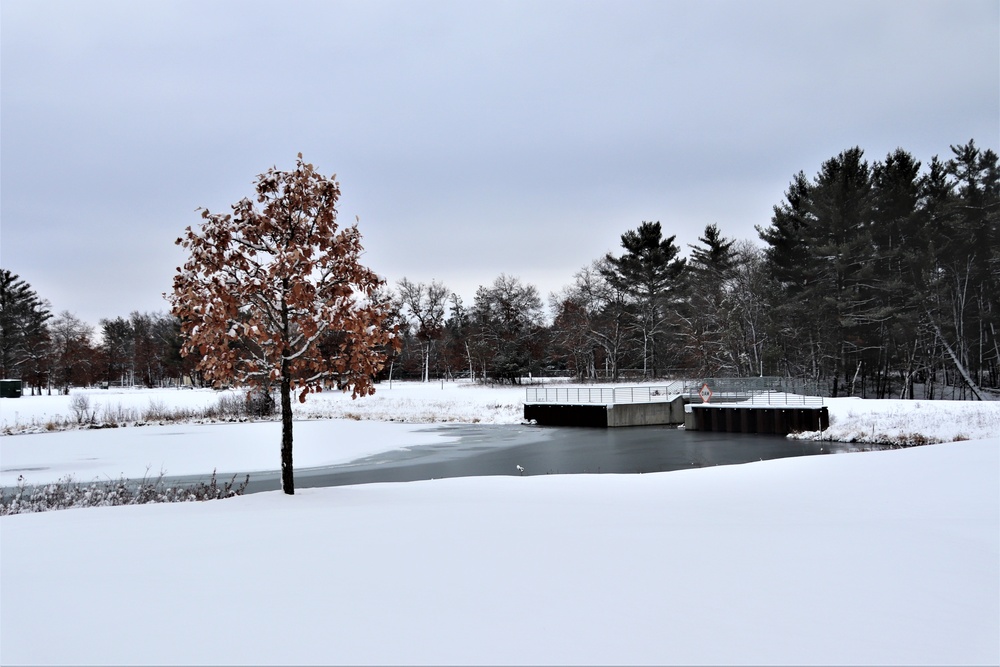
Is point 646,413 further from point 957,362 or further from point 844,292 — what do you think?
point 957,362

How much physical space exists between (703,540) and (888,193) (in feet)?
148

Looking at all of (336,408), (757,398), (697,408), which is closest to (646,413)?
(697,408)

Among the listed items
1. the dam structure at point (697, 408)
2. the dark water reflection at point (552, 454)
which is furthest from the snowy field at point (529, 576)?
the dam structure at point (697, 408)

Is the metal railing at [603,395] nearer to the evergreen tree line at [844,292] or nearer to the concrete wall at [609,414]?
the concrete wall at [609,414]

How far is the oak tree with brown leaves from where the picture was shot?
10180 mm

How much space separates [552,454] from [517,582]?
2097 centimetres

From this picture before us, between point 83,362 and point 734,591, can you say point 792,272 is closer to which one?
point 734,591

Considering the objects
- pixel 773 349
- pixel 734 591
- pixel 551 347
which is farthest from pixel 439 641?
pixel 551 347

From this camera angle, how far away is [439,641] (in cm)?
383

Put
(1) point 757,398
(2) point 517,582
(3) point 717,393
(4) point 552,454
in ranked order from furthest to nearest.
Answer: (3) point 717,393, (1) point 757,398, (4) point 552,454, (2) point 517,582

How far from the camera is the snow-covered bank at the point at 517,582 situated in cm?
379

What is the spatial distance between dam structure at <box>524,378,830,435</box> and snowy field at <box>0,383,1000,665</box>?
80.7ft

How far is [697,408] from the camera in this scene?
3734 cm

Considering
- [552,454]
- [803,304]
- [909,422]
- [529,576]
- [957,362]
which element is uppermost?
[803,304]
